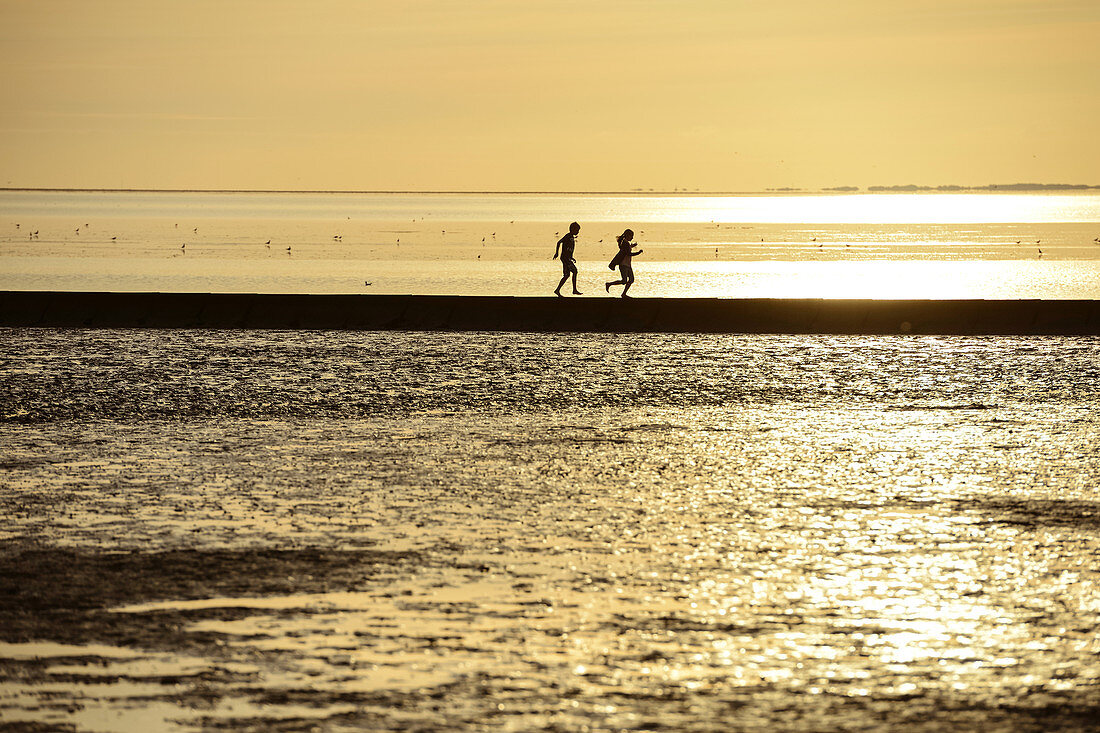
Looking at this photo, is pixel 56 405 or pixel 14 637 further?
pixel 56 405

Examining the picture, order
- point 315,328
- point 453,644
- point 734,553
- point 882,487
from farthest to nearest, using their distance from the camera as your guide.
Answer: point 315,328, point 882,487, point 734,553, point 453,644

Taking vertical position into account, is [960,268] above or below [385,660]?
above

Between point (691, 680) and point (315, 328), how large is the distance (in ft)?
69.5

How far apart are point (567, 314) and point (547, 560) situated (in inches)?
718

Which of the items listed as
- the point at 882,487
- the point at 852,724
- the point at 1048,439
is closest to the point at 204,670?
the point at 852,724

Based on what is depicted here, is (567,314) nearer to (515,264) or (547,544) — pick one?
(547,544)

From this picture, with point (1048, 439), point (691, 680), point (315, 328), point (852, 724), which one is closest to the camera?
point (852, 724)

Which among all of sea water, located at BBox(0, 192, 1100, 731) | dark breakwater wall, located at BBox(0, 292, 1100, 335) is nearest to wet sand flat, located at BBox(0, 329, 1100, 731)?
sea water, located at BBox(0, 192, 1100, 731)

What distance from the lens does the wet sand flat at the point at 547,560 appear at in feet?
19.4

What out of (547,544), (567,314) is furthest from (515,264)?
(547,544)

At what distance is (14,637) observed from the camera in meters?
6.74

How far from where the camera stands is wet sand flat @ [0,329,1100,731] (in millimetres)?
5906

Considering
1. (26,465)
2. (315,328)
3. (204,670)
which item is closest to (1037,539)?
(204,670)

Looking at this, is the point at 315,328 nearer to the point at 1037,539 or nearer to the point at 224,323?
the point at 224,323
